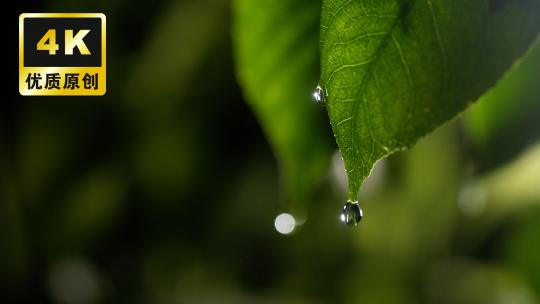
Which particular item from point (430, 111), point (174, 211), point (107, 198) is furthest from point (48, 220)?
point (430, 111)

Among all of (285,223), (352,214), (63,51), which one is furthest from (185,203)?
(352,214)

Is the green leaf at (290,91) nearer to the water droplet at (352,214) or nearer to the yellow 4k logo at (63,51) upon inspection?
the water droplet at (352,214)

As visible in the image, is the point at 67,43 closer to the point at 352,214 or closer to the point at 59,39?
the point at 59,39

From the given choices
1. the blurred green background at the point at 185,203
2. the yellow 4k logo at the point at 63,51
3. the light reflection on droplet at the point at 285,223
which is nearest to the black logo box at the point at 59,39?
the yellow 4k logo at the point at 63,51

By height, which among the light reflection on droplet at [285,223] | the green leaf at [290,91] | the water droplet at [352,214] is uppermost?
the green leaf at [290,91]

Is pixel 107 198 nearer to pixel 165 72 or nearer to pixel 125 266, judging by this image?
pixel 125 266

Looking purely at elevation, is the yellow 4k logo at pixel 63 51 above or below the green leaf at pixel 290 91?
above
